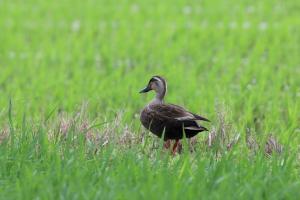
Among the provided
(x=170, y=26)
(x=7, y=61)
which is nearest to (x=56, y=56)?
(x=7, y=61)

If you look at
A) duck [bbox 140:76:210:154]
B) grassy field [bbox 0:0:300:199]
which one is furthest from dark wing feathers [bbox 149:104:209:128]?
grassy field [bbox 0:0:300:199]

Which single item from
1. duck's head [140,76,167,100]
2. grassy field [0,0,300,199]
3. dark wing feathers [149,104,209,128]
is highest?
duck's head [140,76,167,100]

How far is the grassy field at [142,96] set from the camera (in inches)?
178

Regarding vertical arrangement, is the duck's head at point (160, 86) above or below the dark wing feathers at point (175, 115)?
above

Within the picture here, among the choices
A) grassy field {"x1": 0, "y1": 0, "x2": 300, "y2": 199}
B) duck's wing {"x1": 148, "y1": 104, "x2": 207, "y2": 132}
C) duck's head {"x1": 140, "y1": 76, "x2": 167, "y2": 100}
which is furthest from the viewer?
duck's head {"x1": 140, "y1": 76, "x2": 167, "y2": 100}

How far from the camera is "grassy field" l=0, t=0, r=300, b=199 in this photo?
4516 mm

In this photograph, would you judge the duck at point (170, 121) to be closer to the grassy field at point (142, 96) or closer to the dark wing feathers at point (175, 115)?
the dark wing feathers at point (175, 115)

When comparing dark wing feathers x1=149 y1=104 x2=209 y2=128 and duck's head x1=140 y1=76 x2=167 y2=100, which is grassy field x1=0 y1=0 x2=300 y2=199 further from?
duck's head x1=140 y1=76 x2=167 y2=100

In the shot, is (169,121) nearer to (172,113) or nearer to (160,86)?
(172,113)

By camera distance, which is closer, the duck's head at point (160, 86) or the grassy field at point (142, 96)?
the grassy field at point (142, 96)

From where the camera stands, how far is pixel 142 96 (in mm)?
8219

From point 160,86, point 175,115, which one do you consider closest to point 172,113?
point 175,115

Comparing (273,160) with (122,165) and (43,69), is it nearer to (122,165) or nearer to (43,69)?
(122,165)

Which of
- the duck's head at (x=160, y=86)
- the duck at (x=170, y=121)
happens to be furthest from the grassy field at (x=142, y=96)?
the duck's head at (x=160, y=86)
